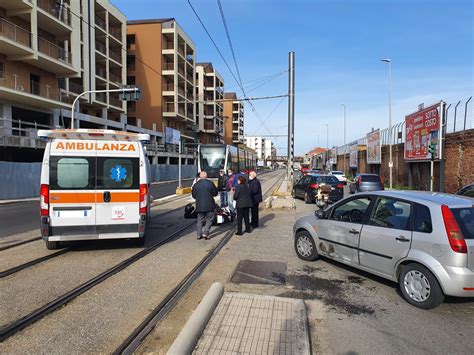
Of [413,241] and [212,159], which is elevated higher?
[212,159]

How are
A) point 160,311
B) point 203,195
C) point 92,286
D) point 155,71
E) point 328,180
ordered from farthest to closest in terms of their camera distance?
point 155,71 < point 328,180 < point 203,195 < point 92,286 < point 160,311

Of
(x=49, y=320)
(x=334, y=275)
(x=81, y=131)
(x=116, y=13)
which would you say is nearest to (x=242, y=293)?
(x=334, y=275)

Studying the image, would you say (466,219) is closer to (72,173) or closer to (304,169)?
(72,173)

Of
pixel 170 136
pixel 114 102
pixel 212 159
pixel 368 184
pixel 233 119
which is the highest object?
pixel 233 119

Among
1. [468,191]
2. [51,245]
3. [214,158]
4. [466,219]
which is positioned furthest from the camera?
[214,158]

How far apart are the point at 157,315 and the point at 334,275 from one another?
3154mm

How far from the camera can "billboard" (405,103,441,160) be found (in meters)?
24.6

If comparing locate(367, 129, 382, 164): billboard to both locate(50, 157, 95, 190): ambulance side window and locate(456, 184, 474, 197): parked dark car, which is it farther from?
locate(50, 157, 95, 190): ambulance side window

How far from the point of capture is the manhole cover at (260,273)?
583 cm

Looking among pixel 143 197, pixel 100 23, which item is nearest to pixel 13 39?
pixel 100 23

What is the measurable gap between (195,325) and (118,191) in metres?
4.39

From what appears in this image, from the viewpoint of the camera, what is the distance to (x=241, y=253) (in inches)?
307

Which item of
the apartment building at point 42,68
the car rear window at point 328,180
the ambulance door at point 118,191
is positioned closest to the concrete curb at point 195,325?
the ambulance door at point 118,191

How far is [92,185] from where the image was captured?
7.43 meters
